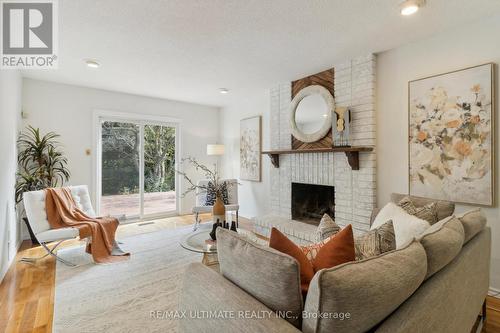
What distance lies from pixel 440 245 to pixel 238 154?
445cm

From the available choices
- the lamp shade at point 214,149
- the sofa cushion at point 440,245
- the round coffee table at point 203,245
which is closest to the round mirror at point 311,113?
the lamp shade at point 214,149

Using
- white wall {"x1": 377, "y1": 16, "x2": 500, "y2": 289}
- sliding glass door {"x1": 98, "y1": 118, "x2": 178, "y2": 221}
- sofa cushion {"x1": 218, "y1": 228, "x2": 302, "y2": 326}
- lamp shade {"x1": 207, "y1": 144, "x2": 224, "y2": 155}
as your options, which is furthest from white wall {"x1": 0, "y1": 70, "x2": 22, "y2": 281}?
white wall {"x1": 377, "y1": 16, "x2": 500, "y2": 289}

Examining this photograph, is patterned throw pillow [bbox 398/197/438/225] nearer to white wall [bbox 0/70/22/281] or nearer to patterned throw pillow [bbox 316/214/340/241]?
patterned throw pillow [bbox 316/214/340/241]

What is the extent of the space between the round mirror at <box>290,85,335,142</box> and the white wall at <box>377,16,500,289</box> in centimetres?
66

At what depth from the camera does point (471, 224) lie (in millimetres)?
1508

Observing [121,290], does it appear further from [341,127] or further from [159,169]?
[159,169]

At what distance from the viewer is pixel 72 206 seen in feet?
10.4

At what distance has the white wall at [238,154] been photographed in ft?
15.3

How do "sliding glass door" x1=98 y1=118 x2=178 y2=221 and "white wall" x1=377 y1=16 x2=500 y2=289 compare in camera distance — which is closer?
"white wall" x1=377 y1=16 x2=500 y2=289

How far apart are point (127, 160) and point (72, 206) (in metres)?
1.66

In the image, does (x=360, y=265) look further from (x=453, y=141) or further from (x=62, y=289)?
(x=62, y=289)

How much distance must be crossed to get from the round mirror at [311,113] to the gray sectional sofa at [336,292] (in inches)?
90.4

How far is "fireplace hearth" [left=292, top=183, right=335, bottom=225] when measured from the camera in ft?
11.6

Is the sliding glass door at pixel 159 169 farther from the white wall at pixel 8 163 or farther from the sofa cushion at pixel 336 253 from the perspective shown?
the sofa cushion at pixel 336 253
